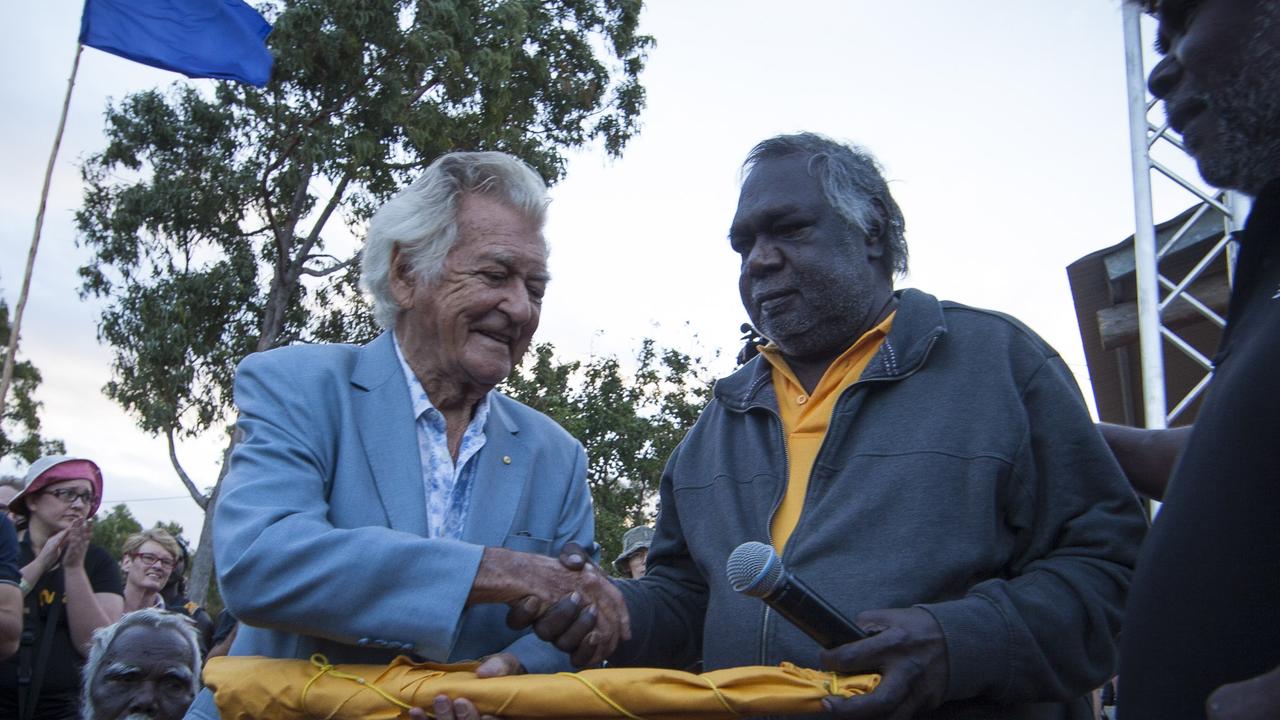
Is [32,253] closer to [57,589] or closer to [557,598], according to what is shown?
[57,589]

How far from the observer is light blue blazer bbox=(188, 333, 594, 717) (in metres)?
2.27

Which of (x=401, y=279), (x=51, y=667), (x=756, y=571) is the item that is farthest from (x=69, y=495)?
(x=756, y=571)

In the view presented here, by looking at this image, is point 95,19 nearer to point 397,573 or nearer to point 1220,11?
point 397,573

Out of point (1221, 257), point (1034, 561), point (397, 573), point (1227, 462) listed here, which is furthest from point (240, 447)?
point (1221, 257)

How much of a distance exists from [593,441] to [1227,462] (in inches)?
776

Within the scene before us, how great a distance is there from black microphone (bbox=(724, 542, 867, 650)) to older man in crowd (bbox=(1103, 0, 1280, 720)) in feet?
1.87

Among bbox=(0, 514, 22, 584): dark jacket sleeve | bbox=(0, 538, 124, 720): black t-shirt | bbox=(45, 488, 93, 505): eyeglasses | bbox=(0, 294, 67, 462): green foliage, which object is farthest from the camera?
bbox=(0, 294, 67, 462): green foliage

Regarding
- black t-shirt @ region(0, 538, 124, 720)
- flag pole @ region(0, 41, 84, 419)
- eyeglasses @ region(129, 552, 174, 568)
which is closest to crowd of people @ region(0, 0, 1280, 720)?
black t-shirt @ region(0, 538, 124, 720)

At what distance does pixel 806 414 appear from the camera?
2914 mm

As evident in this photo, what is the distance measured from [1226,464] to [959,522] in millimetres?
953

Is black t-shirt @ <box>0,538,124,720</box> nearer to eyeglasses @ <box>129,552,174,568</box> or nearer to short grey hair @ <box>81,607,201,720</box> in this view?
short grey hair @ <box>81,607,201,720</box>

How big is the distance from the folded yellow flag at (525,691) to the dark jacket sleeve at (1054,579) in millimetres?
284

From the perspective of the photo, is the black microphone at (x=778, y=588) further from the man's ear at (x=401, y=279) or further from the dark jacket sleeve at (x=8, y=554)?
the dark jacket sleeve at (x=8, y=554)

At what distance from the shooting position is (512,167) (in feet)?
9.94
